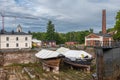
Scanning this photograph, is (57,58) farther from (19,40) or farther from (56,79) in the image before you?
(19,40)

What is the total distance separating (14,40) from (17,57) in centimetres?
1558

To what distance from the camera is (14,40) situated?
54.2 m

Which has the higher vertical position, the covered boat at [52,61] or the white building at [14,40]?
the white building at [14,40]

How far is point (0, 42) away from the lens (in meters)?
52.0

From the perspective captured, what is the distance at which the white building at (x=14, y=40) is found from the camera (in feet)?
173

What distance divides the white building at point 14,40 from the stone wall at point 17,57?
1427cm

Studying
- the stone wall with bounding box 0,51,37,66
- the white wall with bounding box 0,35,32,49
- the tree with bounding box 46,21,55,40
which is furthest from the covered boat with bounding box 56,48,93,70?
the tree with bounding box 46,21,55,40

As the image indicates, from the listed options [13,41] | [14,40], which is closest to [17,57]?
[13,41]

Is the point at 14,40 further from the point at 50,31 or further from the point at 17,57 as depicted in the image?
the point at 50,31

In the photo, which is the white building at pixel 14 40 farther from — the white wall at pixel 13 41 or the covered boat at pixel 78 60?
the covered boat at pixel 78 60

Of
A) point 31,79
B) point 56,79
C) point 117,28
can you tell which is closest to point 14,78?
point 31,79

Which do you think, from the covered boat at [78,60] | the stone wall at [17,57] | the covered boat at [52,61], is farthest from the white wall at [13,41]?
the covered boat at [52,61]

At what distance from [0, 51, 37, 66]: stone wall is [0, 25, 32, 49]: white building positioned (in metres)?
14.3

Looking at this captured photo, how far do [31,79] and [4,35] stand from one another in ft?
96.8
